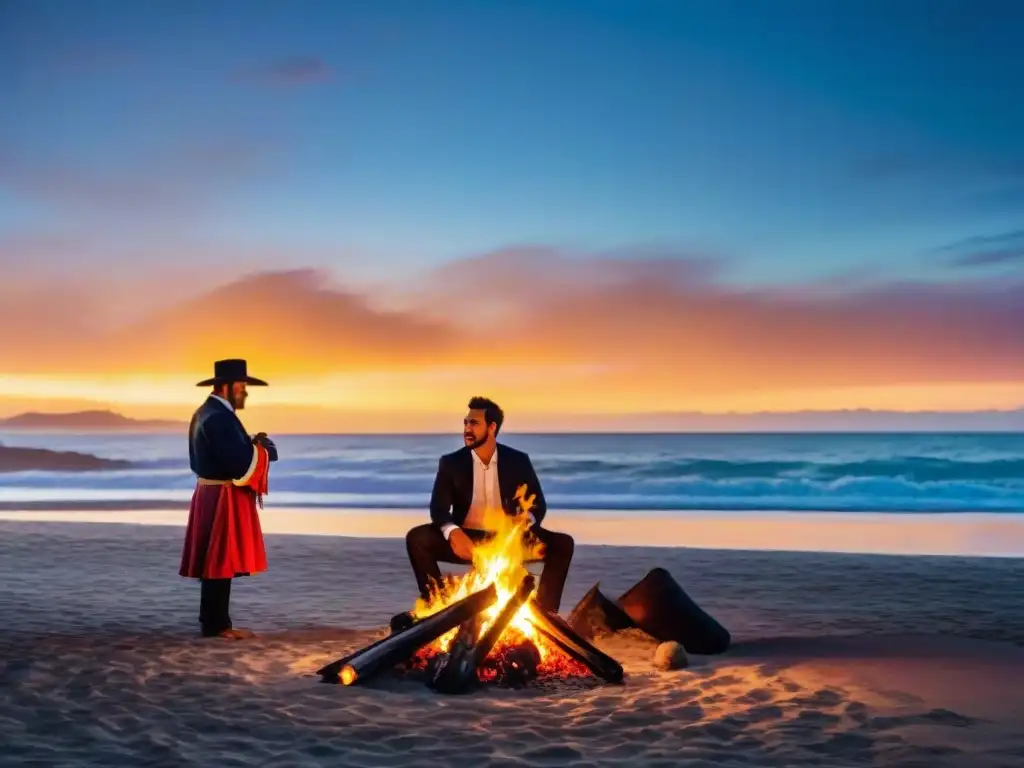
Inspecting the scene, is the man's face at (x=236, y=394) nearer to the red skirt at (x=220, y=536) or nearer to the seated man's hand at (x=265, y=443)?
the seated man's hand at (x=265, y=443)

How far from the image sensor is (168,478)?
38.7 meters

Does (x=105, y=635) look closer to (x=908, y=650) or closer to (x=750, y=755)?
(x=750, y=755)

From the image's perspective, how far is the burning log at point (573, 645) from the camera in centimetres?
631

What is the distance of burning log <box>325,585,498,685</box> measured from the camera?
247 inches

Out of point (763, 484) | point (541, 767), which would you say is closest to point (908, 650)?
point (541, 767)

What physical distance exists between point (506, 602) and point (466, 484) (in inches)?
39.1

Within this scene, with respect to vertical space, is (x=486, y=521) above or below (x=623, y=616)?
above

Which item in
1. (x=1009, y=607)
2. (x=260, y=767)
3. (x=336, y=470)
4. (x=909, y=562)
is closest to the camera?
(x=260, y=767)

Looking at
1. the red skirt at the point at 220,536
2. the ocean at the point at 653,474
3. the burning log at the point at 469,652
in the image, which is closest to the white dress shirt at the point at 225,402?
the red skirt at the point at 220,536

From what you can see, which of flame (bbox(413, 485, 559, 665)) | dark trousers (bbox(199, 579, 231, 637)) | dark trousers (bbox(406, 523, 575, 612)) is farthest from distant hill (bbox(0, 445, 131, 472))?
flame (bbox(413, 485, 559, 665))

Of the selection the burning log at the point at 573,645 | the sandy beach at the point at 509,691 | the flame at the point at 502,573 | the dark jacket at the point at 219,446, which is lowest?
the sandy beach at the point at 509,691

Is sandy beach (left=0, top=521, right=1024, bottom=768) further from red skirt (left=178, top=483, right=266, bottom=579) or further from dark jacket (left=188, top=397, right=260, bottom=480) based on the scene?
dark jacket (left=188, top=397, right=260, bottom=480)

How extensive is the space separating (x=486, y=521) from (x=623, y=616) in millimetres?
1180

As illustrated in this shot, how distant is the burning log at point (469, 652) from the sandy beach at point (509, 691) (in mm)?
119
